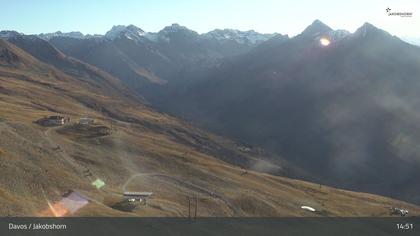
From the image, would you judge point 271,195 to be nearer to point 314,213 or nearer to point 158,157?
point 314,213

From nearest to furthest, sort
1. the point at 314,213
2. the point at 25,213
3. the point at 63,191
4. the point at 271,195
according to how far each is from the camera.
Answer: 1. the point at 25,213
2. the point at 63,191
3. the point at 314,213
4. the point at 271,195

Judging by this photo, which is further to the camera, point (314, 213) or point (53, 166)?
point (314, 213)

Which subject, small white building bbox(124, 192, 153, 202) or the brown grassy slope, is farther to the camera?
small white building bbox(124, 192, 153, 202)

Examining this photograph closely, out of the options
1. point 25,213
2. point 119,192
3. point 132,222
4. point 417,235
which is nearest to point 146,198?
point 119,192

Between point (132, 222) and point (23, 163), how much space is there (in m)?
27.9

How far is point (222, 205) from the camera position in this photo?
350 ft

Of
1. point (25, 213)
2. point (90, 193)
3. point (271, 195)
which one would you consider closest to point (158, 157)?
point (271, 195)

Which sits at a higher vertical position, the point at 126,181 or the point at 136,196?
the point at 126,181

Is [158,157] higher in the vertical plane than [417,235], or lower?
higher

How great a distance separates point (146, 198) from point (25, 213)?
3537 cm

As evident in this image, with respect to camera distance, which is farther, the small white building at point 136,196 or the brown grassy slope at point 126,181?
the small white building at point 136,196

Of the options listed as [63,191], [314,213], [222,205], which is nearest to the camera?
[63,191]

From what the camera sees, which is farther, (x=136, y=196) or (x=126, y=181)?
(x=126, y=181)

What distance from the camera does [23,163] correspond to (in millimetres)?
92188
